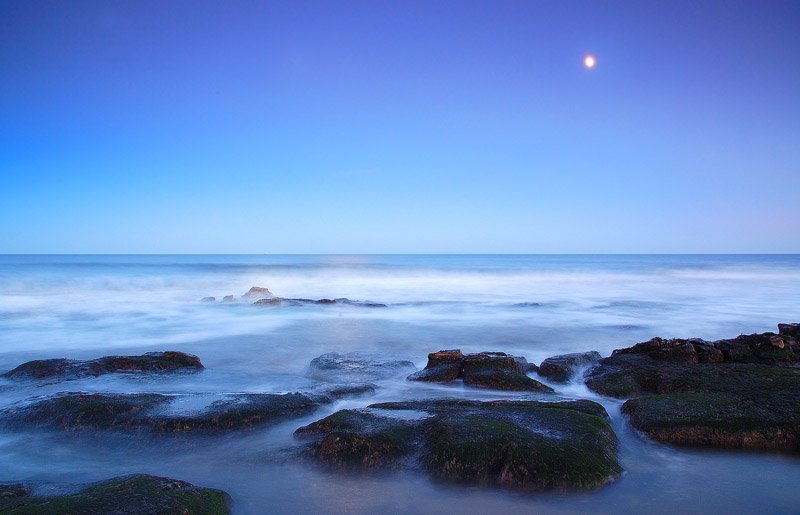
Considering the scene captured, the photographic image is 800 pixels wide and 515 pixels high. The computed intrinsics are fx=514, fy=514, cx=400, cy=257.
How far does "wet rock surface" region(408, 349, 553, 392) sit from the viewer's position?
10188 mm

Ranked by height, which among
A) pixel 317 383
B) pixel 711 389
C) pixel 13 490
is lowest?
pixel 317 383

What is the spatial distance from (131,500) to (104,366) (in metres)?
7.93

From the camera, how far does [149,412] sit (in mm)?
7938

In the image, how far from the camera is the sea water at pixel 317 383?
564cm

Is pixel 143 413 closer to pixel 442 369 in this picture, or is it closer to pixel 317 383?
pixel 317 383

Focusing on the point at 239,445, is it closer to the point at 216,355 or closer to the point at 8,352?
the point at 216,355

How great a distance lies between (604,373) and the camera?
10.9 metres

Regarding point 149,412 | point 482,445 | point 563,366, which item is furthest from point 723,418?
point 149,412

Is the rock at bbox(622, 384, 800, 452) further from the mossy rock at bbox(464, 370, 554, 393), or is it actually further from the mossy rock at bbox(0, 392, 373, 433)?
the mossy rock at bbox(0, 392, 373, 433)

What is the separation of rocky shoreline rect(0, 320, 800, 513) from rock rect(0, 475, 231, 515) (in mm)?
23

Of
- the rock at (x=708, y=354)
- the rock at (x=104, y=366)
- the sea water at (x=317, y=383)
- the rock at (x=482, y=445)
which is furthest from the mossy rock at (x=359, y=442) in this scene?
the rock at (x=708, y=354)

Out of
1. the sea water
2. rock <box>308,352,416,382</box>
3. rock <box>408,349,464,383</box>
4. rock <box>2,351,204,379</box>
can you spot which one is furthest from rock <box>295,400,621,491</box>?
rock <box>2,351,204,379</box>

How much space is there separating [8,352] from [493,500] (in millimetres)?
16260

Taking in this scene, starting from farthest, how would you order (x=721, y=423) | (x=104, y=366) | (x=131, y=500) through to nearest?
1. (x=104, y=366)
2. (x=721, y=423)
3. (x=131, y=500)
